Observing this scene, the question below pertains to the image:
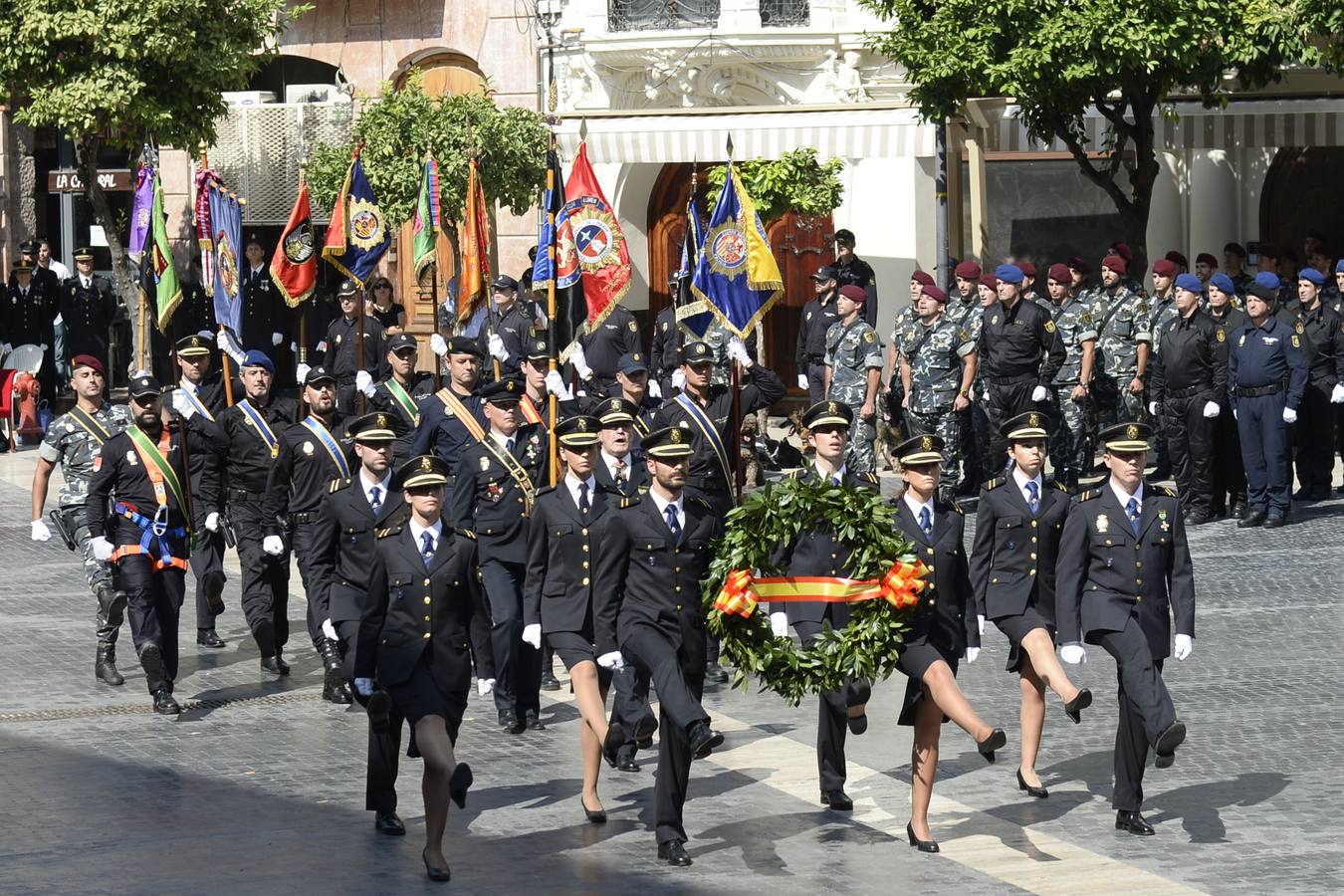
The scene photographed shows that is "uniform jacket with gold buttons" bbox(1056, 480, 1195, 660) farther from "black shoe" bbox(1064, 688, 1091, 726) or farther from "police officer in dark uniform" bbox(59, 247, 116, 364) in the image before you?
"police officer in dark uniform" bbox(59, 247, 116, 364)

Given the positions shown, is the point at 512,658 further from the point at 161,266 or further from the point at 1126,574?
the point at 161,266

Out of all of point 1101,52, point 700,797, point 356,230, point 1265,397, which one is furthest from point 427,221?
point 700,797

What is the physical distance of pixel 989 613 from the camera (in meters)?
11.1

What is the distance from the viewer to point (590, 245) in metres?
16.4

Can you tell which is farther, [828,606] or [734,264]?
[734,264]

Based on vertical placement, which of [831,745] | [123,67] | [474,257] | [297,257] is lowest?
[831,745]

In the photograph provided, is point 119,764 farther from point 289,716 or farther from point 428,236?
point 428,236

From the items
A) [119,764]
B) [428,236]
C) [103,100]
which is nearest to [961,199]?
[428,236]

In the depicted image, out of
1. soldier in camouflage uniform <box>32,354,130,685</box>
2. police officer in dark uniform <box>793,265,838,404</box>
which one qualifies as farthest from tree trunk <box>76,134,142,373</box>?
soldier in camouflage uniform <box>32,354,130,685</box>

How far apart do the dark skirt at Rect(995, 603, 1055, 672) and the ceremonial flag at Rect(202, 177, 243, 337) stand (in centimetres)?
995

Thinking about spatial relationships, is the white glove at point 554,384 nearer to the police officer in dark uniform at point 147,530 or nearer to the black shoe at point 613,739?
the police officer in dark uniform at point 147,530

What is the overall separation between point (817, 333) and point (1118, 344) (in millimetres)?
3129

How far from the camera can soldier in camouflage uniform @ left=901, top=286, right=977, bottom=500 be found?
767 inches

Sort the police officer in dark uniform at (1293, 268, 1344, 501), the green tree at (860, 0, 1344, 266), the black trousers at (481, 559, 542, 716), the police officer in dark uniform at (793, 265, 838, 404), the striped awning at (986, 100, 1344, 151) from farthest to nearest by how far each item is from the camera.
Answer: the striped awning at (986, 100, 1344, 151) → the police officer in dark uniform at (793, 265, 838, 404) → the green tree at (860, 0, 1344, 266) → the police officer in dark uniform at (1293, 268, 1344, 501) → the black trousers at (481, 559, 542, 716)
